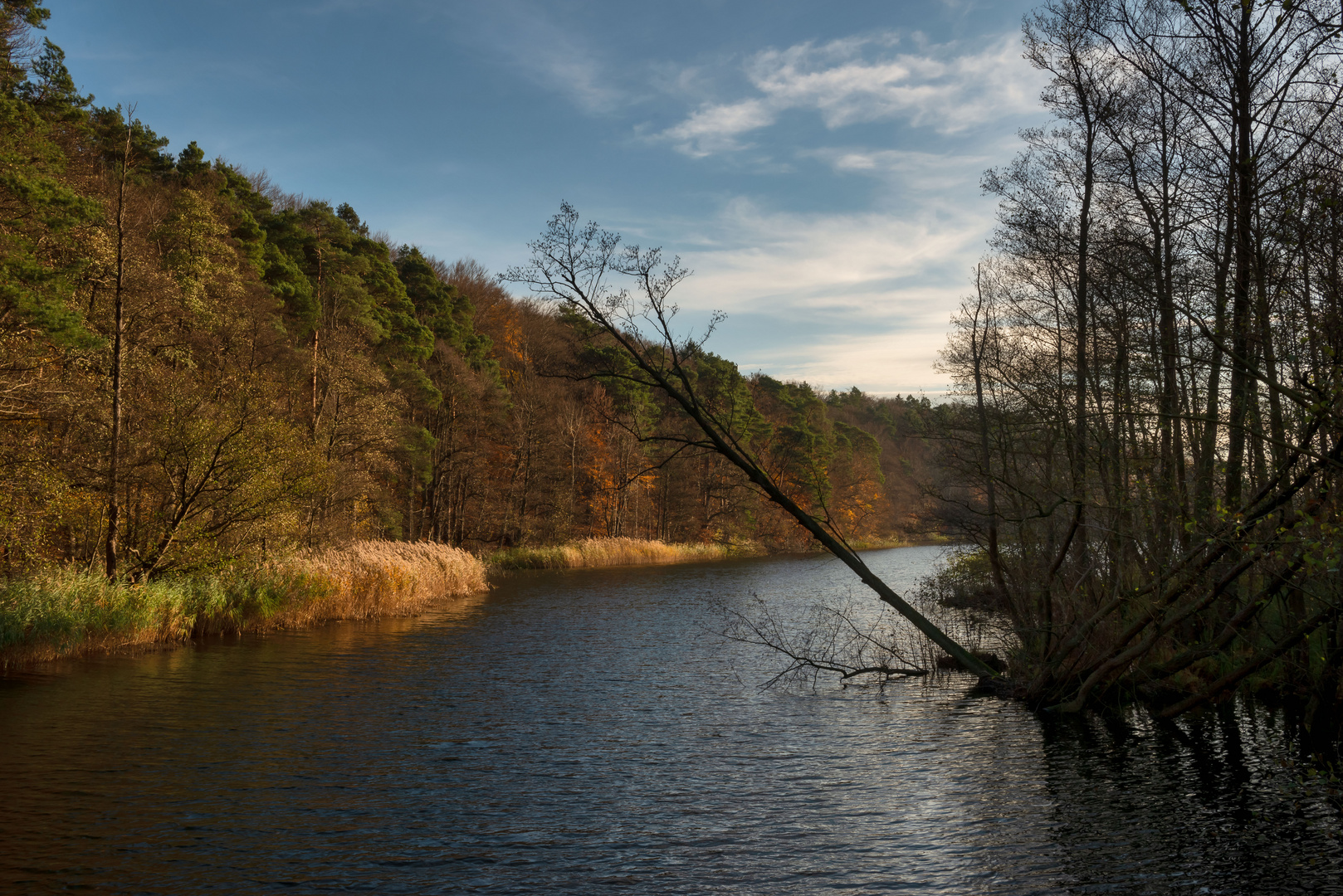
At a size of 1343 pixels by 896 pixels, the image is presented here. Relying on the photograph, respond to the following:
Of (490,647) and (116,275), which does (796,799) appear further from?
(116,275)

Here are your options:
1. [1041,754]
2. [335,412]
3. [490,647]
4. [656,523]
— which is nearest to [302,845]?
[1041,754]

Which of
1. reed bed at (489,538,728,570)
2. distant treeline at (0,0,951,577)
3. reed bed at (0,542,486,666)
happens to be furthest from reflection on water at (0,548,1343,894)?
reed bed at (489,538,728,570)

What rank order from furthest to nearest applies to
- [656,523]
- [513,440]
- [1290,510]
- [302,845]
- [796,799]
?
[656,523] → [513,440] → [796,799] → [1290,510] → [302,845]

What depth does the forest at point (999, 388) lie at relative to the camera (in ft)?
→ 25.3

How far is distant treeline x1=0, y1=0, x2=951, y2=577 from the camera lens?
15.7 meters

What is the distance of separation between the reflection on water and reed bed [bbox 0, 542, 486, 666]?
1.07m

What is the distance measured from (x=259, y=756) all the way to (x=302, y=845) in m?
2.88

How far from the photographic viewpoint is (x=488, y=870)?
647 centimetres

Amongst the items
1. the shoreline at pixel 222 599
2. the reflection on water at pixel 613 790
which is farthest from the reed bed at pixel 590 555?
the reflection on water at pixel 613 790

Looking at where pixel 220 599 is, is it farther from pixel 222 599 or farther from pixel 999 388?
pixel 999 388

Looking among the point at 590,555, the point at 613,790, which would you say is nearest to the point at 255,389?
the point at 613,790

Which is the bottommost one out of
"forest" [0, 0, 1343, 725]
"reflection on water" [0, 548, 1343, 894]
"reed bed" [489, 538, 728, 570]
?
"reflection on water" [0, 548, 1343, 894]

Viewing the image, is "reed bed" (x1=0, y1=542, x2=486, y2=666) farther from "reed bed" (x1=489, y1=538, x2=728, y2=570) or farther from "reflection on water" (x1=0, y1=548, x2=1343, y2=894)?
"reed bed" (x1=489, y1=538, x2=728, y2=570)

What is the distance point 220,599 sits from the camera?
1802 cm
